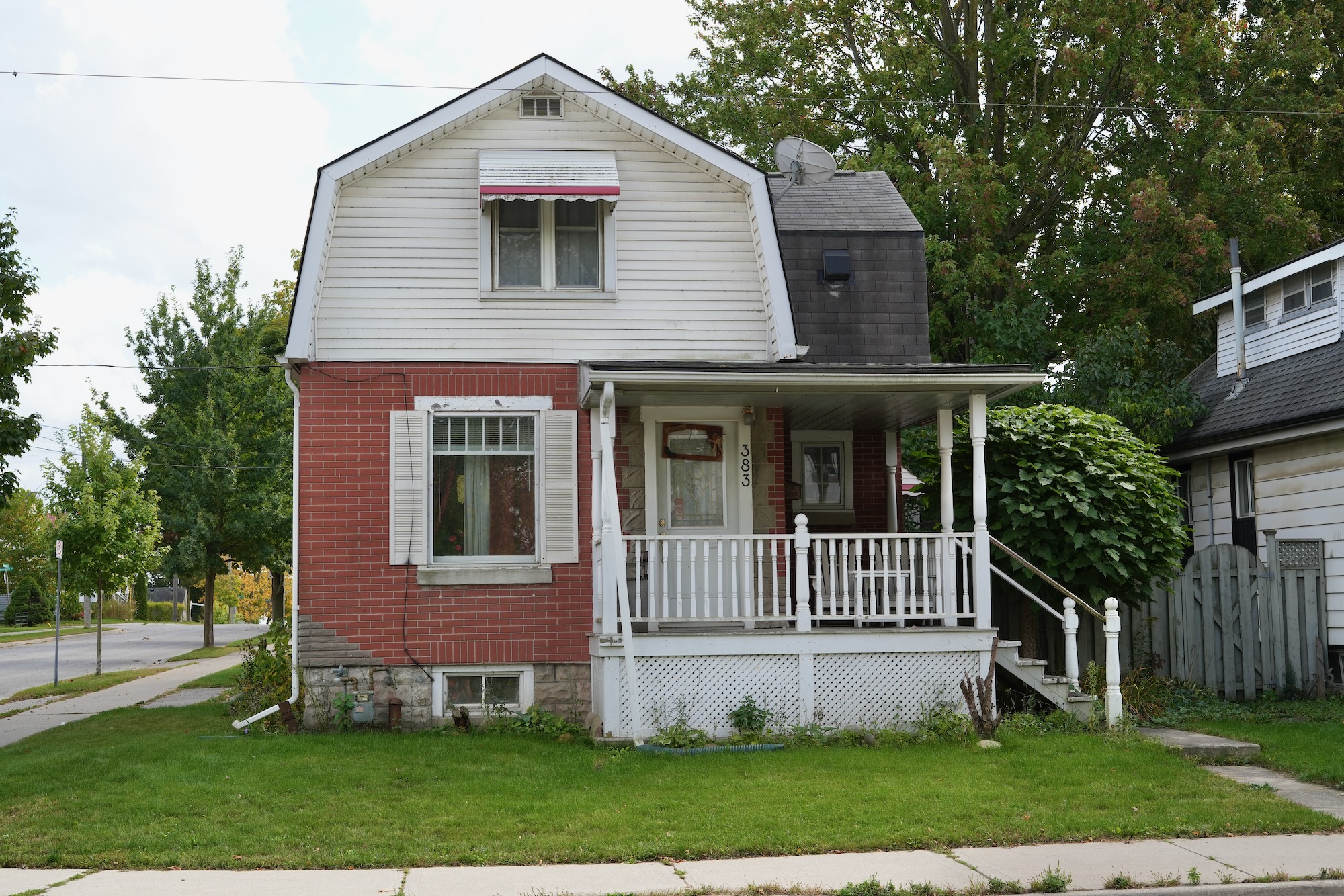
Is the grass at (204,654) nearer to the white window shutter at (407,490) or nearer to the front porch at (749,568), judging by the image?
the white window shutter at (407,490)

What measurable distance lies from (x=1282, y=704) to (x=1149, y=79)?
13980 millimetres

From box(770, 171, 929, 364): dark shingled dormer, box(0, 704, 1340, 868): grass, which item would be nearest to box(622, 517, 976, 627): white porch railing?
box(0, 704, 1340, 868): grass

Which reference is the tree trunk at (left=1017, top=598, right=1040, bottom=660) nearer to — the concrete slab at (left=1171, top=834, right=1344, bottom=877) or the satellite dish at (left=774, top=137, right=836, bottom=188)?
the satellite dish at (left=774, top=137, right=836, bottom=188)

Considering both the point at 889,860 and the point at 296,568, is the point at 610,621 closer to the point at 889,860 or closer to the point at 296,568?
the point at 296,568

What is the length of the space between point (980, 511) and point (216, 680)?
13.7 metres

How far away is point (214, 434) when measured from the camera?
27.8m

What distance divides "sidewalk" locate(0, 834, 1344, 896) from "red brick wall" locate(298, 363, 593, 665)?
534 centimetres

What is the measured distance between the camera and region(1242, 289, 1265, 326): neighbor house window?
18.2 meters

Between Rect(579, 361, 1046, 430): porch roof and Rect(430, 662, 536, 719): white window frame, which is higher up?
Rect(579, 361, 1046, 430): porch roof

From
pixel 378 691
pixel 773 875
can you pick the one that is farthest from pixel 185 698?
pixel 773 875

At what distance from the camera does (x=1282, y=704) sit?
529 inches

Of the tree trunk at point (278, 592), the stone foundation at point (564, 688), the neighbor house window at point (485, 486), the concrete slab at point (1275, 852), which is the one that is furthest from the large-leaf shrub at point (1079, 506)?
the tree trunk at point (278, 592)

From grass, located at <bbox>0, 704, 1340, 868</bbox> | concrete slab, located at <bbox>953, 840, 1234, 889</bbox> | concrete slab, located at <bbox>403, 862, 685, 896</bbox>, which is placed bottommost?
concrete slab, located at <bbox>953, 840, 1234, 889</bbox>

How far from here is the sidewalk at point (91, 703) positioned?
14461 millimetres
